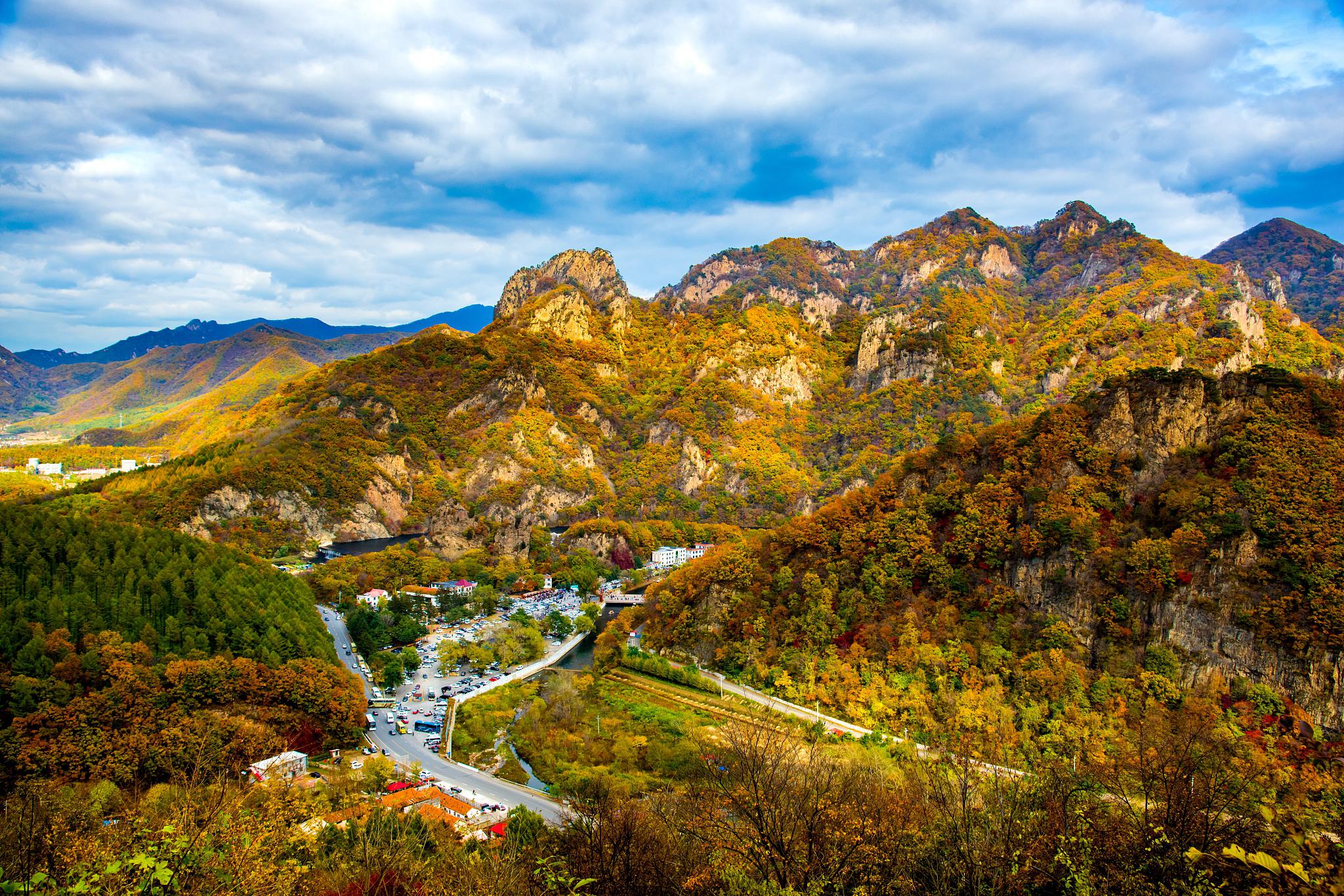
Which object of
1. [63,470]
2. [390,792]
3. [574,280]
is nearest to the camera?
[390,792]

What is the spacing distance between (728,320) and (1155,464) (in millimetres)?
112827

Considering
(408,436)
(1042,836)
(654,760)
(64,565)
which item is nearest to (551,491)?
(408,436)

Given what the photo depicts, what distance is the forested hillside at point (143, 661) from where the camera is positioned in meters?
33.8

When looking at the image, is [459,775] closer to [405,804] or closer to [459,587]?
[405,804]

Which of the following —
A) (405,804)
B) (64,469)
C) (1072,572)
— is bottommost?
(405,804)

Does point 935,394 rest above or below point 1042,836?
above

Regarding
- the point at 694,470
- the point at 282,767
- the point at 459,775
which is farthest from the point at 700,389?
the point at 282,767

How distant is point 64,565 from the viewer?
145ft

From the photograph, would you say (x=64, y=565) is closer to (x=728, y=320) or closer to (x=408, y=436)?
(x=408, y=436)

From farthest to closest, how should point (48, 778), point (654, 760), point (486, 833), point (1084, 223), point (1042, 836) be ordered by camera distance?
point (1084, 223), point (654, 760), point (48, 778), point (486, 833), point (1042, 836)

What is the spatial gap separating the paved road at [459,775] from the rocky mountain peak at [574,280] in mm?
126346

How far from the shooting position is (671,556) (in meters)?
94.8

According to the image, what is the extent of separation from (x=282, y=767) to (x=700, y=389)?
105239 mm

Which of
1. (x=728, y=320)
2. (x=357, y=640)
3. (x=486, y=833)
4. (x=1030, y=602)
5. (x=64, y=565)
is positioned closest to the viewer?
(x=486, y=833)
